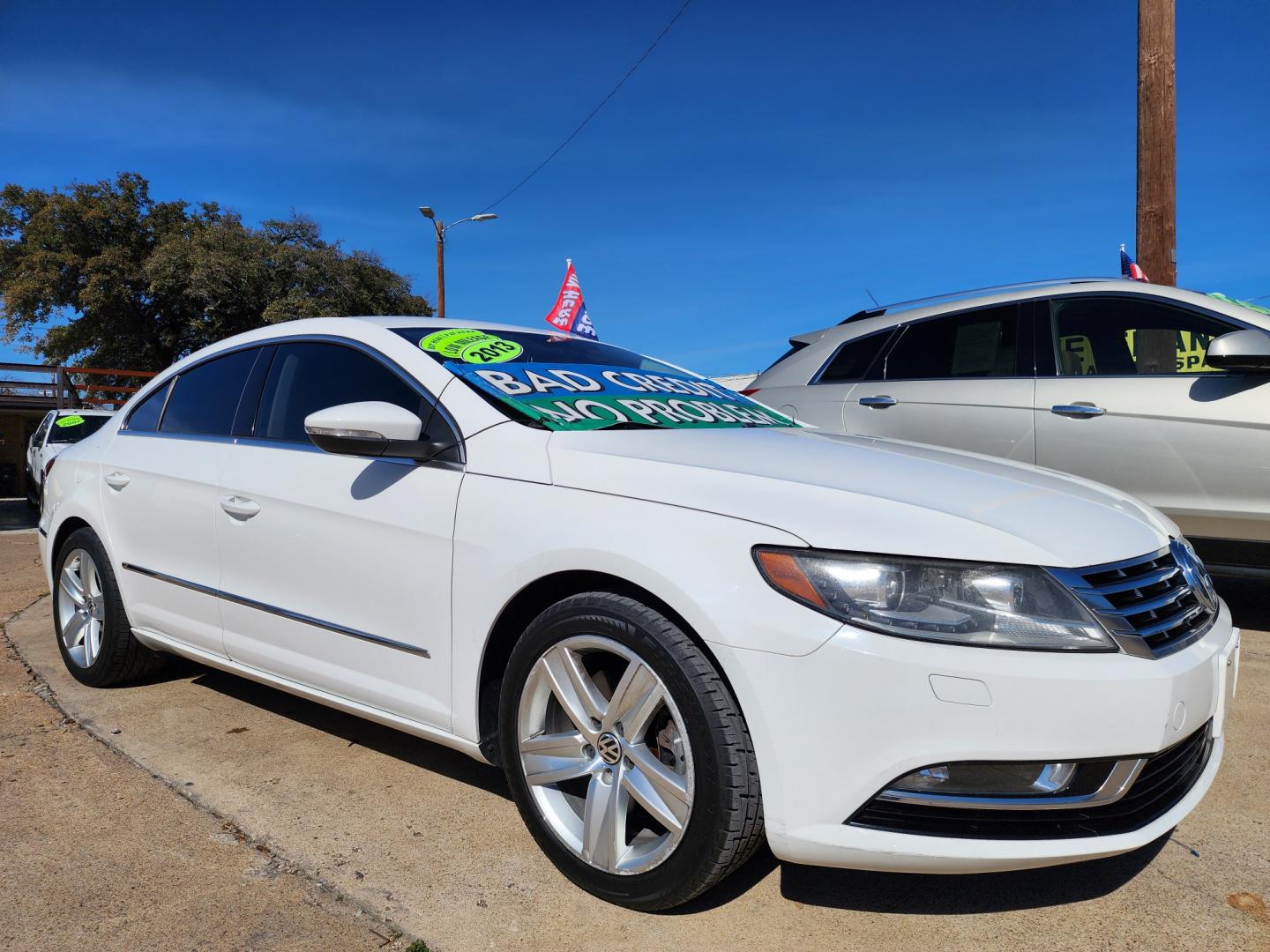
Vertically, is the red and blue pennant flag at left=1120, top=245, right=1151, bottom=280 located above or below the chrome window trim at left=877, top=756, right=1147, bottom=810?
above

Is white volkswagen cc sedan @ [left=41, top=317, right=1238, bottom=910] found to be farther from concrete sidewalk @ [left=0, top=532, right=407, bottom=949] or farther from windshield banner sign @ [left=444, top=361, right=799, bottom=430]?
concrete sidewalk @ [left=0, top=532, right=407, bottom=949]

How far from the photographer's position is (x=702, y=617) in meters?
1.93

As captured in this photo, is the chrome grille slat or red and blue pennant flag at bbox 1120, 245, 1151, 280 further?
red and blue pennant flag at bbox 1120, 245, 1151, 280

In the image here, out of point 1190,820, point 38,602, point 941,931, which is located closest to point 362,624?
point 941,931

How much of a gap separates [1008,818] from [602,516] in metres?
1.05

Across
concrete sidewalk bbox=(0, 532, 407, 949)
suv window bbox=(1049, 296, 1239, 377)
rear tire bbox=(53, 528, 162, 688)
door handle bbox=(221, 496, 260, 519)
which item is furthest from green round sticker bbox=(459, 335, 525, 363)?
suv window bbox=(1049, 296, 1239, 377)

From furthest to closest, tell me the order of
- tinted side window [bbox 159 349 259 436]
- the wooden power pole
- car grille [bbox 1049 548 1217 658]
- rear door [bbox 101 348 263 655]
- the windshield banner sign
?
the wooden power pole → tinted side window [bbox 159 349 259 436] → rear door [bbox 101 348 263 655] → the windshield banner sign → car grille [bbox 1049 548 1217 658]

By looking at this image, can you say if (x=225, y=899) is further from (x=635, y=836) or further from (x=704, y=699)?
(x=704, y=699)

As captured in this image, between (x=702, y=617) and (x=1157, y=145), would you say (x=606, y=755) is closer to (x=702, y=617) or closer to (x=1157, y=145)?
(x=702, y=617)

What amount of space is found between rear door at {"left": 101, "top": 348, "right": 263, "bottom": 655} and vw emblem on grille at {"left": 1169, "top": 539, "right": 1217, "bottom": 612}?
290 centimetres

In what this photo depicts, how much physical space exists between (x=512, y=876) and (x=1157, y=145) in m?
7.05

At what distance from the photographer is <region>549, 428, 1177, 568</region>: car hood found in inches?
74.9

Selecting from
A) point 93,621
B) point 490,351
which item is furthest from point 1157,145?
point 93,621

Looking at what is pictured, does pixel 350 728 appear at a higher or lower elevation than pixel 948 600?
lower
